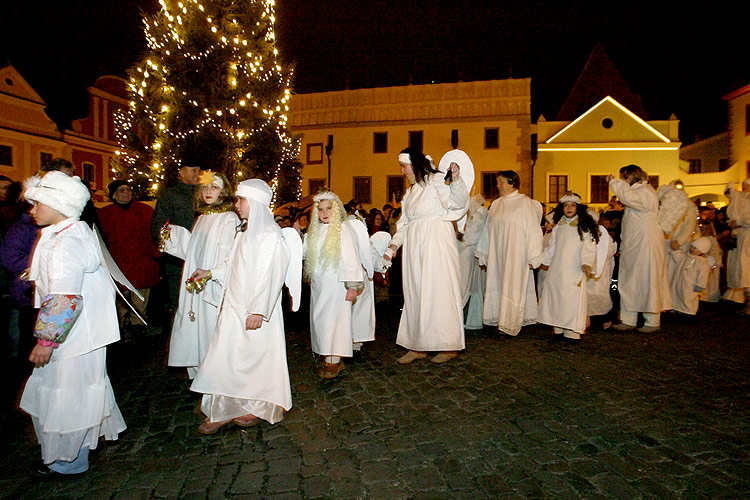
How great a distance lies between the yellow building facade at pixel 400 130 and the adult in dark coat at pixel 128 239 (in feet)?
77.4

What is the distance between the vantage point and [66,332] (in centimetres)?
311

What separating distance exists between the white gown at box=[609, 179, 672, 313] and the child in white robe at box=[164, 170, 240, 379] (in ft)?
18.3

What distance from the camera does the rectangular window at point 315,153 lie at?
3322cm

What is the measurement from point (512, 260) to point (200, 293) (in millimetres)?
4372

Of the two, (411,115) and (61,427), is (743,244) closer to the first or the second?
(61,427)

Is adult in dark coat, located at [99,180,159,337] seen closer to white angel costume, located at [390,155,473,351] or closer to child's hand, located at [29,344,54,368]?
white angel costume, located at [390,155,473,351]

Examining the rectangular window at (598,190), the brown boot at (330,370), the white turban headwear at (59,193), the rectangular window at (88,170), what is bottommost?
the brown boot at (330,370)

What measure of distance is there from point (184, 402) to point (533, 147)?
28800mm

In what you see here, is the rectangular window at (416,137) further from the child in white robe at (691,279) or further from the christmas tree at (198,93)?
the child in white robe at (691,279)

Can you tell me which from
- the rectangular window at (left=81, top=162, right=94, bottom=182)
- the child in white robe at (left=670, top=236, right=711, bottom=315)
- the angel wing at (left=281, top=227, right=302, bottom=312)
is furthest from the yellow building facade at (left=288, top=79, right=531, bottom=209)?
the angel wing at (left=281, top=227, right=302, bottom=312)

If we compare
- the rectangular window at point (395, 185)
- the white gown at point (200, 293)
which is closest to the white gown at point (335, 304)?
the white gown at point (200, 293)

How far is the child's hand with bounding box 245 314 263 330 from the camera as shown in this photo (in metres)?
3.90

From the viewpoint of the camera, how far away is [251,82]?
12141 mm

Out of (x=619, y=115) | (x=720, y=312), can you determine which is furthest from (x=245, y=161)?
(x=619, y=115)
